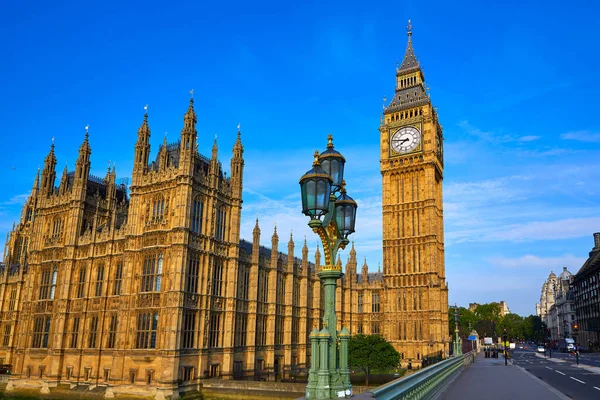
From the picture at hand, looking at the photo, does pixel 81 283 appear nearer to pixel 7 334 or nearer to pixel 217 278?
pixel 217 278

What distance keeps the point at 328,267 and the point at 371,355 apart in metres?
37.5

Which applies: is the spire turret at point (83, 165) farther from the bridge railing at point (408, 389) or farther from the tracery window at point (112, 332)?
the bridge railing at point (408, 389)

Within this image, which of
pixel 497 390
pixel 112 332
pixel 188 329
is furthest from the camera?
pixel 112 332

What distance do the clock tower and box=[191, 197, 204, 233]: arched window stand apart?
3878 centimetres

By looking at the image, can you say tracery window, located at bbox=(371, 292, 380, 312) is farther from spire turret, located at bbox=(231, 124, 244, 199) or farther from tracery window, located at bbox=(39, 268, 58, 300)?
tracery window, located at bbox=(39, 268, 58, 300)

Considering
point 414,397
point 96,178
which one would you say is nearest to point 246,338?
point 96,178

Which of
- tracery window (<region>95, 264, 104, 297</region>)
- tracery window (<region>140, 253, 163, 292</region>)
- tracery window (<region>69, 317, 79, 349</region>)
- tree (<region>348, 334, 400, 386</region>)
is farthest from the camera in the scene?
tree (<region>348, 334, 400, 386</region>)

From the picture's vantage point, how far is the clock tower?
6888 centimetres

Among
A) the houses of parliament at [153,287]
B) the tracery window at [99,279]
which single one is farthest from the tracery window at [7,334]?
the tracery window at [99,279]

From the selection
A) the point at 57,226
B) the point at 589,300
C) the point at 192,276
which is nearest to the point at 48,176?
the point at 57,226

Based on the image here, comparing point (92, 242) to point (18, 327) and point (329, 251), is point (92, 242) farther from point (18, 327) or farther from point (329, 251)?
point (329, 251)

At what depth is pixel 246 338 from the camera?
47.9 metres

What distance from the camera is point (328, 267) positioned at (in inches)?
483


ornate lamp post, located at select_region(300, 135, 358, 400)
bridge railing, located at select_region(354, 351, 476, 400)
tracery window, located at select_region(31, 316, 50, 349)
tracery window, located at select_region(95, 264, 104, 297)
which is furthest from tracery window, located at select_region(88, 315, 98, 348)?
ornate lamp post, located at select_region(300, 135, 358, 400)
